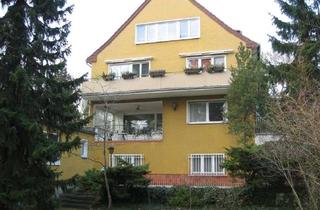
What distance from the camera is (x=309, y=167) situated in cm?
1636

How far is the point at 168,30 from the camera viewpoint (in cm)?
3456

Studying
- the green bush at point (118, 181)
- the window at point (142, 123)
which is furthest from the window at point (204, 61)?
the green bush at point (118, 181)

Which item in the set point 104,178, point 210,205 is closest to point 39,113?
point 104,178

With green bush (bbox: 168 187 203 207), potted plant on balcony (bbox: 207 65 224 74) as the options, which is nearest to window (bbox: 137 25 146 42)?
potted plant on balcony (bbox: 207 65 224 74)

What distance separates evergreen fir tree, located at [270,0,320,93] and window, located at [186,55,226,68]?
305 inches

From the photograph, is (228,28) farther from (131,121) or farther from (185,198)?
(185,198)

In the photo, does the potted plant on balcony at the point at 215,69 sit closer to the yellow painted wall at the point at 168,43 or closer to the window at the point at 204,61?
the window at the point at 204,61

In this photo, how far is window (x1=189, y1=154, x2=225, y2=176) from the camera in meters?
30.8

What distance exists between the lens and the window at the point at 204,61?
3268cm

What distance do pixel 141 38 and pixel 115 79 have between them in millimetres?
3612

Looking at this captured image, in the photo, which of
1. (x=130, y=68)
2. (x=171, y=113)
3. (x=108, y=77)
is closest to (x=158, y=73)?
(x=171, y=113)

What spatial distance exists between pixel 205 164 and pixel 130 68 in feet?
27.4

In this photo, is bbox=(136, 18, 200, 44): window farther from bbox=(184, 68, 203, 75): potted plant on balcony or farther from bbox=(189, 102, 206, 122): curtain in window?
bbox=(189, 102, 206, 122): curtain in window

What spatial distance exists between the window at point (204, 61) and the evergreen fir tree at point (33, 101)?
15071 mm
